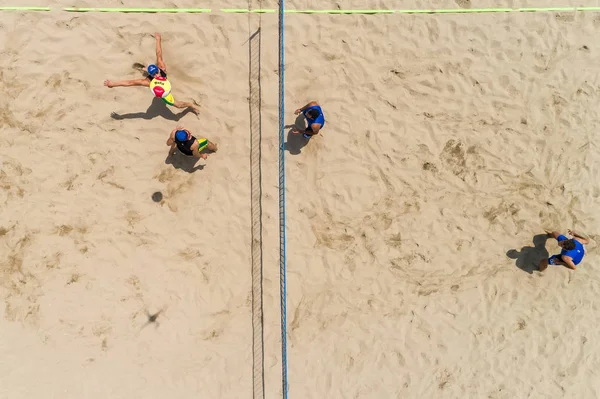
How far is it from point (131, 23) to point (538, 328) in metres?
10.0

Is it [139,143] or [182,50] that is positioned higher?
[182,50]

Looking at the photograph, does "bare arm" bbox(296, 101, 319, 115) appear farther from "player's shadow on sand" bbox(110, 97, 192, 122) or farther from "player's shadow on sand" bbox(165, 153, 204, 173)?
"player's shadow on sand" bbox(110, 97, 192, 122)

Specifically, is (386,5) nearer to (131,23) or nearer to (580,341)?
(131,23)

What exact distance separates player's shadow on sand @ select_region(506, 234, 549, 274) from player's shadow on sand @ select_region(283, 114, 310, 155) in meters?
4.70

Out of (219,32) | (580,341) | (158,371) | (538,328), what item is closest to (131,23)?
(219,32)

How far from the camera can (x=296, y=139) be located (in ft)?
21.5

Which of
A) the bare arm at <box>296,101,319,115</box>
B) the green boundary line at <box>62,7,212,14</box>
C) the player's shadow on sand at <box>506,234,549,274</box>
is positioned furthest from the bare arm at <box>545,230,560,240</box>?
the green boundary line at <box>62,7,212,14</box>

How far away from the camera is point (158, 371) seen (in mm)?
6414

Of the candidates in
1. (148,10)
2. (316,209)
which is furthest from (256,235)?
(148,10)

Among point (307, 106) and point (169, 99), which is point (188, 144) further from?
point (307, 106)

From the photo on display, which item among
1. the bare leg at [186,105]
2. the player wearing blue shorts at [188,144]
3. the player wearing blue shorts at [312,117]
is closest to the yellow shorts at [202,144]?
the player wearing blue shorts at [188,144]

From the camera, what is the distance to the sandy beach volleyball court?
6352mm

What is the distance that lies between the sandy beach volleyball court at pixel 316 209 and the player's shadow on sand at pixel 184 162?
0.08 m

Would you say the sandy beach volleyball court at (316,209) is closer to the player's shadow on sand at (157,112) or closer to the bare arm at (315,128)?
the player's shadow on sand at (157,112)
